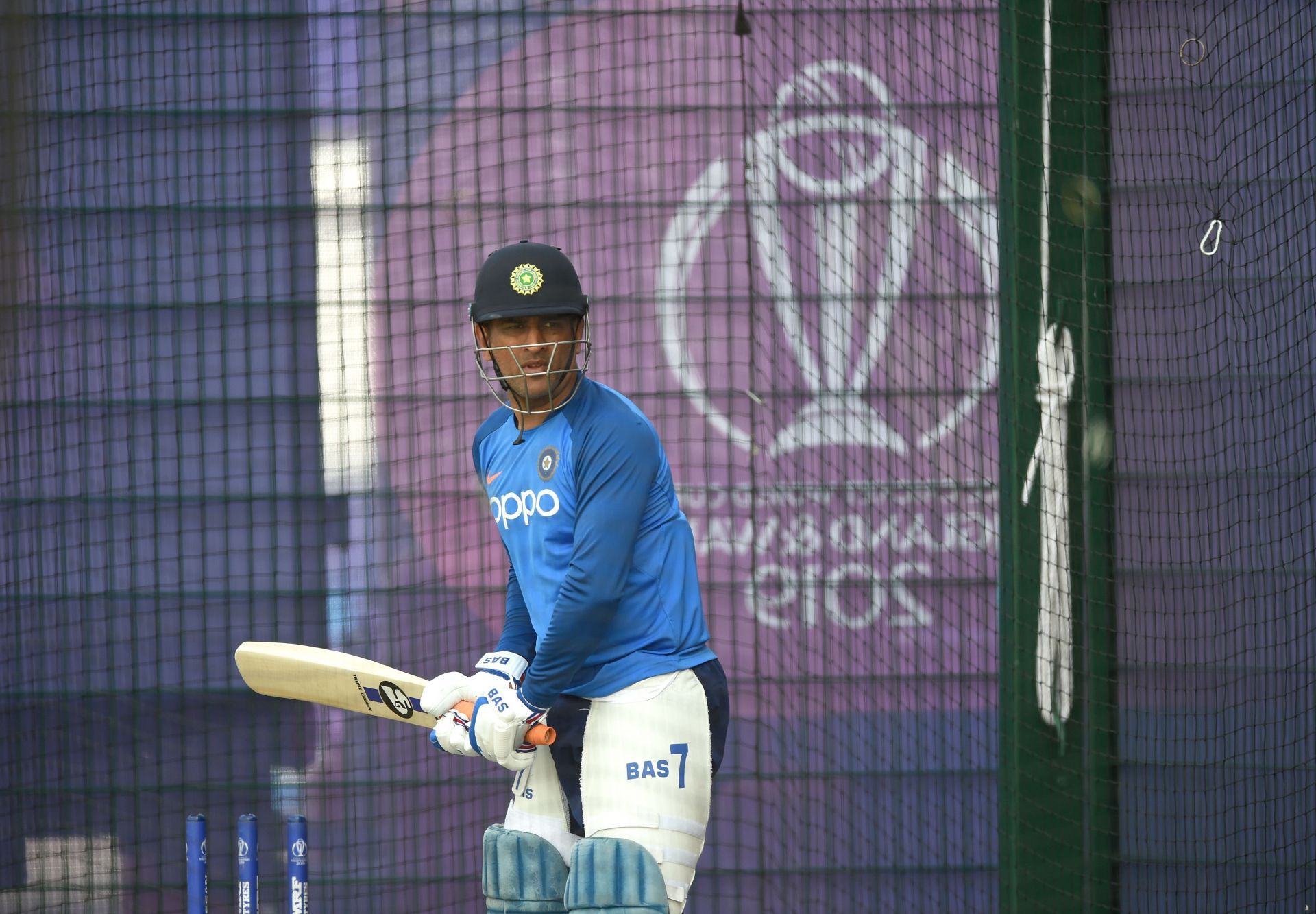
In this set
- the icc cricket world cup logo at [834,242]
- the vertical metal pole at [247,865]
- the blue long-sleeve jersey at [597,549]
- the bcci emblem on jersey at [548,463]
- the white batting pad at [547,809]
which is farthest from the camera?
the icc cricket world cup logo at [834,242]

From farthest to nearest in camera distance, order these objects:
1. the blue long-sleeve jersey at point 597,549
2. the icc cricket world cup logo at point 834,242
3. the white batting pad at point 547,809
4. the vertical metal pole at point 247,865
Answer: the icc cricket world cup logo at point 834,242
the vertical metal pole at point 247,865
the white batting pad at point 547,809
the blue long-sleeve jersey at point 597,549

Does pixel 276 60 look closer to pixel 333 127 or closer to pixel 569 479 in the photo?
pixel 333 127

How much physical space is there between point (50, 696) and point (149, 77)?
1817mm

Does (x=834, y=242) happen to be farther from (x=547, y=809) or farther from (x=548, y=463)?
(x=547, y=809)

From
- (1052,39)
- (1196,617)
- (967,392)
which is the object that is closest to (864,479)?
(967,392)

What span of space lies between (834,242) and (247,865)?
7.74 feet

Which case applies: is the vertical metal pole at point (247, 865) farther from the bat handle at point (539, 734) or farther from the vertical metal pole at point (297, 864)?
the bat handle at point (539, 734)

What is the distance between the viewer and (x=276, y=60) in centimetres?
394

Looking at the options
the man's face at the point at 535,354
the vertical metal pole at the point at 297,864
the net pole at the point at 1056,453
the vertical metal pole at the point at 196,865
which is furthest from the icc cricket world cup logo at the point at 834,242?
the vertical metal pole at the point at 196,865

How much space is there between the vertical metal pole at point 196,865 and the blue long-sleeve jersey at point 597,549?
1566 mm

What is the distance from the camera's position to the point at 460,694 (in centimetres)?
259

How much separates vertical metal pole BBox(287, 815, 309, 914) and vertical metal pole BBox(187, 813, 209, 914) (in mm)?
249

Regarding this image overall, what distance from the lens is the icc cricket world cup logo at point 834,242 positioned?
3916 millimetres

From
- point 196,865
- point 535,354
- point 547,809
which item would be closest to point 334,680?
point 547,809
